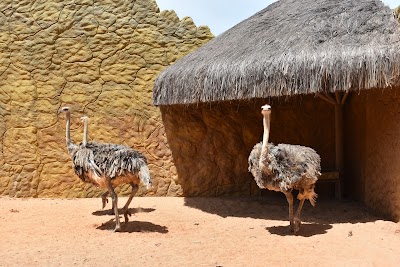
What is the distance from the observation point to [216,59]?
7.62 meters

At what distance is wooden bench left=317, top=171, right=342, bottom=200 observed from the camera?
26.0ft

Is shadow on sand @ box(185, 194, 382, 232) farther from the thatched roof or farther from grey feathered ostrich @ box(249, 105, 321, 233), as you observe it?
the thatched roof

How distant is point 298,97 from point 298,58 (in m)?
2.06

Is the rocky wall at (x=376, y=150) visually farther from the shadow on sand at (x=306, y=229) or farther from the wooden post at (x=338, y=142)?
the shadow on sand at (x=306, y=229)

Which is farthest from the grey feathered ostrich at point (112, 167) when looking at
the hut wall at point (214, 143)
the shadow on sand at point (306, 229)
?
the hut wall at point (214, 143)

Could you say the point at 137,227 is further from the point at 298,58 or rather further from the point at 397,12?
the point at 397,12

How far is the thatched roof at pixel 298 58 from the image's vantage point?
6383mm

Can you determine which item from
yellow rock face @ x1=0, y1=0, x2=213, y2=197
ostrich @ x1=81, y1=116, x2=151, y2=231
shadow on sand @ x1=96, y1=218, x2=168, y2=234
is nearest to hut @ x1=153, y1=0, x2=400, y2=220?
yellow rock face @ x1=0, y1=0, x2=213, y2=197

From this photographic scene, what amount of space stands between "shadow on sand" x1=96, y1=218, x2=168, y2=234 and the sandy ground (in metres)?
0.01

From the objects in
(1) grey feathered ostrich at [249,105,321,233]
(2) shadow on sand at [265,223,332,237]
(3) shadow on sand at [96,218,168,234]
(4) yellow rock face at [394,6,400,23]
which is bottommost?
(2) shadow on sand at [265,223,332,237]

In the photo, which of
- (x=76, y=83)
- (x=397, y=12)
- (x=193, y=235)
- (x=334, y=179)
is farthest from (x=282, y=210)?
(x=76, y=83)

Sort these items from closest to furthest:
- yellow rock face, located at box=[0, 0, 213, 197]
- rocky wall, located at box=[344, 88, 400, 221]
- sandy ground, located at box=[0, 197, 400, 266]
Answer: sandy ground, located at box=[0, 197, 400, 266]
rocky wall, located at box=[344, 88, 400, 221]
yellow rock face, located at box=[0, 0, 213, 197]

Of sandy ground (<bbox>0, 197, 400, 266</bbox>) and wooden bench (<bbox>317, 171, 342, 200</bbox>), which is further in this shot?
wooden bench (<bbox>317, 171, 342, 200</bbox>)

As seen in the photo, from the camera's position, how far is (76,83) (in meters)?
8.47
